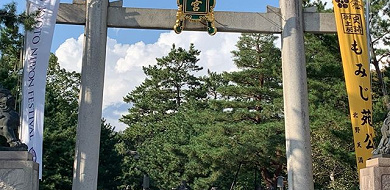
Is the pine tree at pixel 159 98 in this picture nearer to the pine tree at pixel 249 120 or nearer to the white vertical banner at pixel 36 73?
the pine tree at pixel 249 120

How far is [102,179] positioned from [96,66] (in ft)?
36.8

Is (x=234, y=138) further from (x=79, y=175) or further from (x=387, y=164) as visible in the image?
(x=387, y=164)

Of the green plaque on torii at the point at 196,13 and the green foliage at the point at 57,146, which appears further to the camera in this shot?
the green foliage at the point at 57,146

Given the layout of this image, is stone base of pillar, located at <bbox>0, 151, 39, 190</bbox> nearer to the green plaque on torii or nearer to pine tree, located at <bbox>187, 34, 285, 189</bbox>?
the green plaque on torii

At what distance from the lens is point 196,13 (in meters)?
12.2

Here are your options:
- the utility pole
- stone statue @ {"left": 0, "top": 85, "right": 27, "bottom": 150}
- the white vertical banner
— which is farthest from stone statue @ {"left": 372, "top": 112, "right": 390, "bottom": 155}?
the white vertical banner

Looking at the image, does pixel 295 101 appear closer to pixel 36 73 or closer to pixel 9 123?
pixel 36 73

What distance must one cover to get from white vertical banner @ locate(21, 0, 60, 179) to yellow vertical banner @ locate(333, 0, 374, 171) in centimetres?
661

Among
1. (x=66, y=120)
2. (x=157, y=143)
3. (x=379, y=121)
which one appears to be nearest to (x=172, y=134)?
→ (x=157, y=143)

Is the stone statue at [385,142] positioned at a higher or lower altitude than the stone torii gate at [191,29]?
lower

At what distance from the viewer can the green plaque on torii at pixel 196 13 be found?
12.1m

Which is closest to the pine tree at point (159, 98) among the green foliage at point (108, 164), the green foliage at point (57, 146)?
the green foliage at point (108, 164)

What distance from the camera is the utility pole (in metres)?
11.7

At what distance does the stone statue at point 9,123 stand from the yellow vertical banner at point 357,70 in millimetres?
7020
